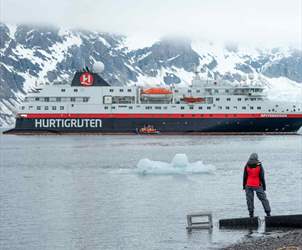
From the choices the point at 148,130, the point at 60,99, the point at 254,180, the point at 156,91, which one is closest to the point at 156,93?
the point at 156,91

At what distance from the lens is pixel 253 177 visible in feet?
68.5

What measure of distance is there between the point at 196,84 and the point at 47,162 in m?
54.4

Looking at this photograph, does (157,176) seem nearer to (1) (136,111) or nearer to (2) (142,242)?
(2) (142,242)

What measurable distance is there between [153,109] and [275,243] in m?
83.4

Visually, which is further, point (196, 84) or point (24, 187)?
point (196, 84)

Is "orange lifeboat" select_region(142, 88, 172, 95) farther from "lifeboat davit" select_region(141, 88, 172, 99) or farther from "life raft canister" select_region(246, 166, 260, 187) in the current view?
"life raft canister" select_region(246, 166, 260, 187)

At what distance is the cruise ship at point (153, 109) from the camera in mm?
100562

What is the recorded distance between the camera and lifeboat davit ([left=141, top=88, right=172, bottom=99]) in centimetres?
10238

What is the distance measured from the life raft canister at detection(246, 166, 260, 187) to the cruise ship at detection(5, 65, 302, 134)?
3111 inches

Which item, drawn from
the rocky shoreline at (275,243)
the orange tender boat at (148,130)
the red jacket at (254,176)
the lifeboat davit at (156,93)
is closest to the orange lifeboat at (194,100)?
the lifeboat davit at (156,93)

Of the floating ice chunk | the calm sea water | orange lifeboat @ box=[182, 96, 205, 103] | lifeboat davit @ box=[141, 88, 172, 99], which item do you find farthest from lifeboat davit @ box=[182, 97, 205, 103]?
the floating ice chunk

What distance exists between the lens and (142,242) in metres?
20.5

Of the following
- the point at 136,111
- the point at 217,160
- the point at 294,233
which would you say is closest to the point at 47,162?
the point at 217,160

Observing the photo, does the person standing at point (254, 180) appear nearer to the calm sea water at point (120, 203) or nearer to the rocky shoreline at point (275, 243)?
the calm sea water at point (120, 203)
